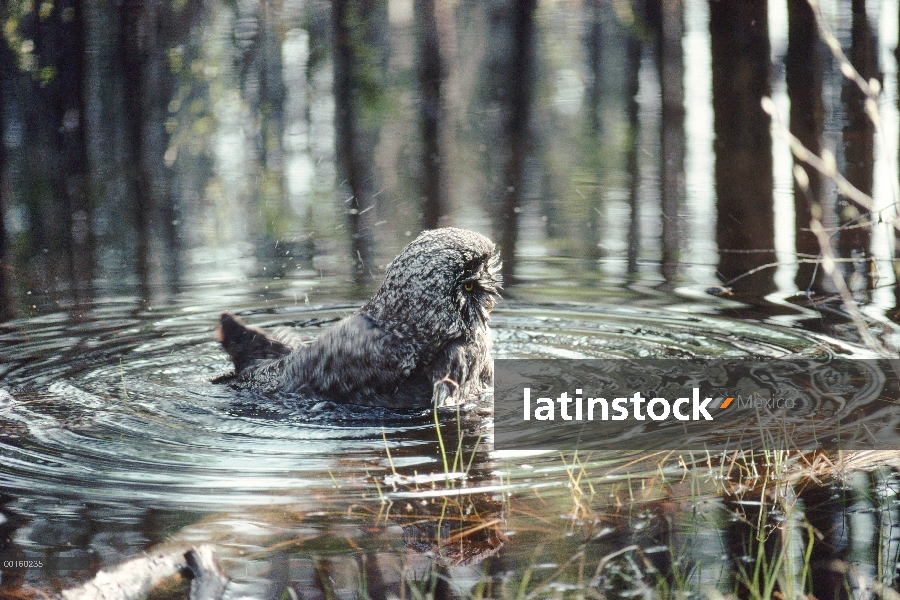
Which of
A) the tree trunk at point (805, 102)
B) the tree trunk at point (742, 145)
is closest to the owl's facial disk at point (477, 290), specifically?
the tree trunk at point (742, 145)

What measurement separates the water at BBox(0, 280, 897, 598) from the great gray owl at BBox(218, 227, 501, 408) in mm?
134

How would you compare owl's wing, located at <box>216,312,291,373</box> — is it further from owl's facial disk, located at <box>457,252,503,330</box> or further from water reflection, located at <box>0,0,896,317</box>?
water reflection, located at <box>0,0,896,317</box>

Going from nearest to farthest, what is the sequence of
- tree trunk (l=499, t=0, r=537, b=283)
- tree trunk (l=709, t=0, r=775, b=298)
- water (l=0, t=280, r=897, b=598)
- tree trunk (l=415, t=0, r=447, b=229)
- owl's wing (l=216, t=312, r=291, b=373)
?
water (l=0, t=280, r=897, b=598) < owl's wing (l=216, t=312, r=291, b=373) < tree trunk (l=709, t=0, r=775, b=298) < tree trunk (l=499, t=0, r=537, b=283) < tree trunk (l=415, t=0, r=447, b=229)

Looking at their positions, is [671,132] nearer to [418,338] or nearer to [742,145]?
[742,145]

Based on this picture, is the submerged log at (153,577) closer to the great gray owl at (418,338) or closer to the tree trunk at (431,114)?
the great gray owl at (418,338)

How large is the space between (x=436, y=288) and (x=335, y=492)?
141 cm

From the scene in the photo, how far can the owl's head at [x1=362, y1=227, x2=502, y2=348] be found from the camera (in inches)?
210

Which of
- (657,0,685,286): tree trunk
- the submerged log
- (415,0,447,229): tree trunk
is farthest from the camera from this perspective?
(415,0,447,229): tree trunk

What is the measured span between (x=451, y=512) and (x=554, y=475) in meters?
0.60

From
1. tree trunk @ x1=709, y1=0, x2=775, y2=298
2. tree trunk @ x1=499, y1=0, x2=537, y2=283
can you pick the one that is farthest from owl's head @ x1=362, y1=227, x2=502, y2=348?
tree trunk @ x1=499, y1=0, x2=537, y2=283

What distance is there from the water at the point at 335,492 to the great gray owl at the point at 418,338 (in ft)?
0.44

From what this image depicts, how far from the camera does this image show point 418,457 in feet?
15.8

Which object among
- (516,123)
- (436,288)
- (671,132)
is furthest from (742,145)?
(436,288)

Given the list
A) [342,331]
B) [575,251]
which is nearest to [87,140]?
[575,251]
